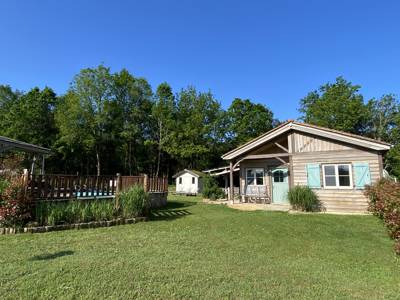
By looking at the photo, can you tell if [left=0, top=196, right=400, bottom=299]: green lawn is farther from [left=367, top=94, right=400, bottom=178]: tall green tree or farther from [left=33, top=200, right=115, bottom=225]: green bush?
[left=367, top=94, right=400, bottom=178]: tall green tree

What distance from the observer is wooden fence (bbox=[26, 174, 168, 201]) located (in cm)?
722

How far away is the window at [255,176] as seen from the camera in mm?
14328

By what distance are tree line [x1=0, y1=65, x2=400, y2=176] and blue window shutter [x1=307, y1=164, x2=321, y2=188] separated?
2362cm

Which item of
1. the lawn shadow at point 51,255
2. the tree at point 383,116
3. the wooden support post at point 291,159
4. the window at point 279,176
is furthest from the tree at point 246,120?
the lawn shadow at point 51,255

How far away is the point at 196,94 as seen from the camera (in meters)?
40.0

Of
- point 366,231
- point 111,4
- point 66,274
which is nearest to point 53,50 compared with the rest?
point 111,4

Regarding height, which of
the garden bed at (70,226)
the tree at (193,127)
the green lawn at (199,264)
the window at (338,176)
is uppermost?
the tree at (193,127)

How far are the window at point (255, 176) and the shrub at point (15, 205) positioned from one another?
1141cm

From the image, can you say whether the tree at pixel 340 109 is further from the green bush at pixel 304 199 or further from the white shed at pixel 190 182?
the green bush at pixel 304 199

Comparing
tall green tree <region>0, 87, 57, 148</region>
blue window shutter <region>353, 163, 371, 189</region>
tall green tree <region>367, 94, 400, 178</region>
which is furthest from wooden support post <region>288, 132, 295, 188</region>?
tall green tree <region>0, 87, 57, 148</region>

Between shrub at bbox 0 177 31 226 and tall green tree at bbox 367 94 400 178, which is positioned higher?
tall green tree at bbox 367 94 400 178

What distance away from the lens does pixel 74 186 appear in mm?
8164

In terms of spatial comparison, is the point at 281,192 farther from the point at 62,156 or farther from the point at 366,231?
the point at 62,156

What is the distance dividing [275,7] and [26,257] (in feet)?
48.1
